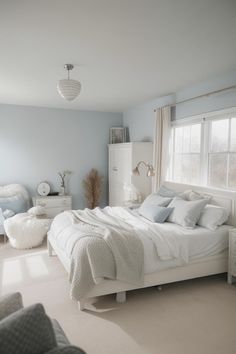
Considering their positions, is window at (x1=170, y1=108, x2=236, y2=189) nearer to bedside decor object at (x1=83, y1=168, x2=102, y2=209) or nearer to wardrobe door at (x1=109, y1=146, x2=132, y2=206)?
wardrobe door at (x1=109, y1=146, x2=132, y2=206)

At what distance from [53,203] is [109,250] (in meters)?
3.13

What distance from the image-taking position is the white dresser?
17.6 ft

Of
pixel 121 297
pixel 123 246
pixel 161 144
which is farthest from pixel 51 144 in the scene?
pixel 121 297

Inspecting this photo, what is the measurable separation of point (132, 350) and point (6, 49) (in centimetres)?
289

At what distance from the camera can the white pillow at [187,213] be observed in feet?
10.6

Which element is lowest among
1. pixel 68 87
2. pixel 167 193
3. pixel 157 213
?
→ pixel 157 213

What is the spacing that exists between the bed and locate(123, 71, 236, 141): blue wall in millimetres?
1212

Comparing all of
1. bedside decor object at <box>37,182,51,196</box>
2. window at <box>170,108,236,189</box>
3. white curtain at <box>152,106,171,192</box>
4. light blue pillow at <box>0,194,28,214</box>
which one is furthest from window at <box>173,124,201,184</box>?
light blue pillow at <box>0,194,28,214</box>

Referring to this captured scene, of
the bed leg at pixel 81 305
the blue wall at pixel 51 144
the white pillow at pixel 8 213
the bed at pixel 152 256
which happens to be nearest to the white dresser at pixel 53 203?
the blue wall at pixel 51 144

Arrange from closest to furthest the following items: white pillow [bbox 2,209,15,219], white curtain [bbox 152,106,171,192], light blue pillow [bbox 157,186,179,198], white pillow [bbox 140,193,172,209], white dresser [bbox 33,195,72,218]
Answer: white pillow [bbox 140,193,172,209] → light blue pillow [bbox 157,186,179,198] → white curtain [bbox 152,106,171,192] → white pillow [bbox 2,209,15,219] → white dresser [bbox 33,195,72,218]

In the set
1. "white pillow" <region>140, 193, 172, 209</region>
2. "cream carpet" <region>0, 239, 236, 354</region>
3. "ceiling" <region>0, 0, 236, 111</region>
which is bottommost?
"cream carpet" <region>0, 239, 236, 354</region>

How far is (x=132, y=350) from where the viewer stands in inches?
81.0

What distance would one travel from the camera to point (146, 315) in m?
2.51

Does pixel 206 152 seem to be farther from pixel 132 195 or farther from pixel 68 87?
pixel 68 87
